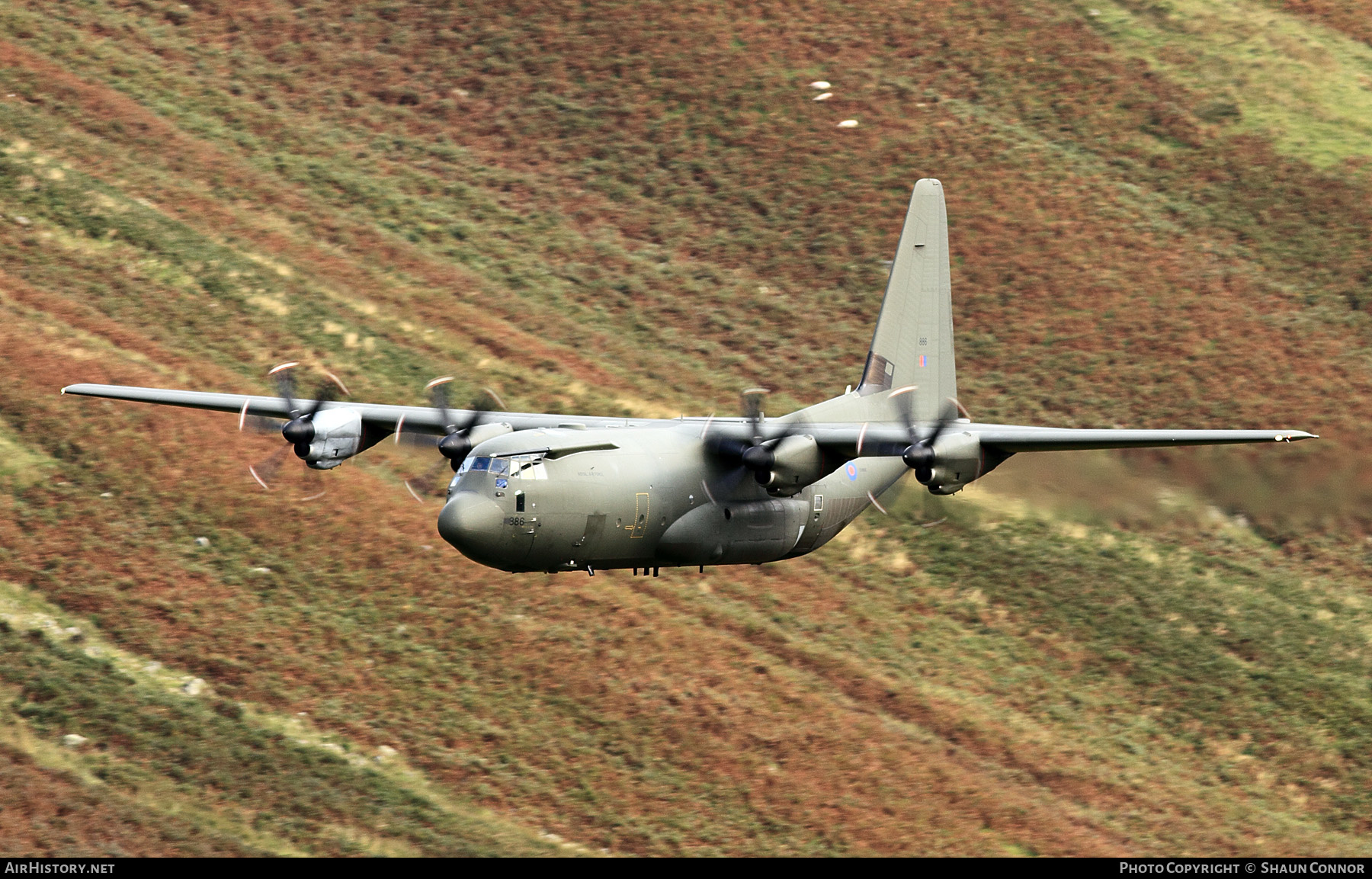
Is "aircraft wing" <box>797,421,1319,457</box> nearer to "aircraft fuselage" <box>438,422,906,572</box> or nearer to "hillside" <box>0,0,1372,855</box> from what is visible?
"aircraft fuselage" <box>438,422,906,572</box>

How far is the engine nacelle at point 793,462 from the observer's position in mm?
28516

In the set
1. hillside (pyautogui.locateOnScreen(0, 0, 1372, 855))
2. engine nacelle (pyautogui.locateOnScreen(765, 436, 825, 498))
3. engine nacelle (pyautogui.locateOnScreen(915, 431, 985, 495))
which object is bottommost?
hillside (pyautogui.locateOnScreen(0, 0, 1372, 855))

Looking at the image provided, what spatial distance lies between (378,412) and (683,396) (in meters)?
22.5

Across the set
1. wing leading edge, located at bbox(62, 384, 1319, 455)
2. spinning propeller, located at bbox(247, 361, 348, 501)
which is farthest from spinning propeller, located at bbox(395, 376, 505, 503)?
spinning propeller, located at bbox(247, 361, 348, 501)

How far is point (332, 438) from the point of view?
31172 millimetres

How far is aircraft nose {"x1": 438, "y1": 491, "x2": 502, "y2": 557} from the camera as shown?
2605 cm

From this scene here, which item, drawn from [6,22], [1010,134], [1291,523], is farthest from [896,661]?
[6,22]

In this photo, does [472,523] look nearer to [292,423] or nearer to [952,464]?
[292,423]

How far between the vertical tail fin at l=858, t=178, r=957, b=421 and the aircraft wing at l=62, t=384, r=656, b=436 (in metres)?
7.39

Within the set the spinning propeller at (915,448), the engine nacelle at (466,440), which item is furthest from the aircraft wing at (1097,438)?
the engine nacelle at (466,440)

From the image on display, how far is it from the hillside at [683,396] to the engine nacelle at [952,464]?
10.7 feet

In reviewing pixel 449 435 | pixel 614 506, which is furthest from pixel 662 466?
pixel 449 435

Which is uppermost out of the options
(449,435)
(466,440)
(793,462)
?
(793,462)

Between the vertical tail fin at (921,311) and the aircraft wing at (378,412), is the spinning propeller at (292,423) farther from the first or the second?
the vertical tail fin at (921,311)
